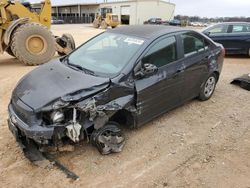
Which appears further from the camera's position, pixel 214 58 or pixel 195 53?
pixel 214 58

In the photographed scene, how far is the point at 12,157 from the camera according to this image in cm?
359

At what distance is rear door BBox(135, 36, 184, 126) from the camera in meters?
3.95

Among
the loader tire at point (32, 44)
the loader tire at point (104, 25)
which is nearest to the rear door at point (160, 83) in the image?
the loader tire at point (32, 44)

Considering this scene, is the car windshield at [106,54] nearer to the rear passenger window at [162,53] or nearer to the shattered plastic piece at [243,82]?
the rear passenger window at [162,53]

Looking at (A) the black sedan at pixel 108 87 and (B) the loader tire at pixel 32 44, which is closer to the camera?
(A) the black sedan at pixel 108 87

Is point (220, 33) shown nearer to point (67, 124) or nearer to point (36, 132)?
point (67, 124)

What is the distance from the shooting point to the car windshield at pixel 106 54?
388 cm

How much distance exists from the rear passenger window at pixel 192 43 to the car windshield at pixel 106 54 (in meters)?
1.06

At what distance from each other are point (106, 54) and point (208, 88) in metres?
2.60

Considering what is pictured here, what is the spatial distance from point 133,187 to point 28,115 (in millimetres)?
1531

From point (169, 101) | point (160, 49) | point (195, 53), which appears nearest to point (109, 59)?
point (160, 49)

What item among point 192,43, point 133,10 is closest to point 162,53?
point 192,43

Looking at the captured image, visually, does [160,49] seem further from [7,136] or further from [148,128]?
[7,136]

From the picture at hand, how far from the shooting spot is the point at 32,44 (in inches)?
354
